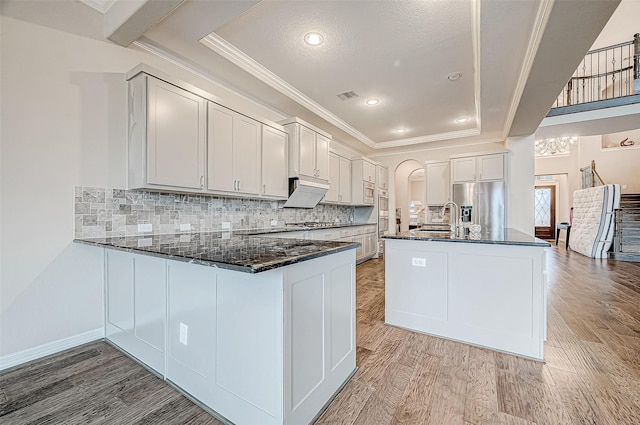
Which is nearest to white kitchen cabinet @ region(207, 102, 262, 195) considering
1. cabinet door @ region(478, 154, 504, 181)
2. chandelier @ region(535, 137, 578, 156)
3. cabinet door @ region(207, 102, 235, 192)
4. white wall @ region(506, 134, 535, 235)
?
cabinet door @ region(207, 102, 235, 192)

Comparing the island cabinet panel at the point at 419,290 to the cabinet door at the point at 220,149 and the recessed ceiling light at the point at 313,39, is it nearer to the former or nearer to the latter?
the cabinet door at the point at 220,149

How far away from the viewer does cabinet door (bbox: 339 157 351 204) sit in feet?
18.2

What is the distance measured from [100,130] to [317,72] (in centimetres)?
236

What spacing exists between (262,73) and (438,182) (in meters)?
4.56

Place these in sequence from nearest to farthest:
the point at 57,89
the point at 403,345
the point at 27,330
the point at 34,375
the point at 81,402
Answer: the point at 81,402, the point at 34,375, the point at 27,330, the point at 57,89, the point at 403,345

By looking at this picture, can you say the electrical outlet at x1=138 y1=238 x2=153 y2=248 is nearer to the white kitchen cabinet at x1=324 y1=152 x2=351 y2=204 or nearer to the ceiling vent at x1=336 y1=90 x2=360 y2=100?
the ceiling vent at x1=336 y1=90 x2=360 y2=100

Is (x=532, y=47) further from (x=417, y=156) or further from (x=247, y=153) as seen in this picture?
(x=417, y=156)

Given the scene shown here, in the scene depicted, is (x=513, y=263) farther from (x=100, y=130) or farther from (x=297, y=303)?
(x=100, y=130)

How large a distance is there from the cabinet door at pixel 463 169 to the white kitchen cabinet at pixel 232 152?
166 inches

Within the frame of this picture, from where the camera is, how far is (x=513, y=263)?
213 centimetres

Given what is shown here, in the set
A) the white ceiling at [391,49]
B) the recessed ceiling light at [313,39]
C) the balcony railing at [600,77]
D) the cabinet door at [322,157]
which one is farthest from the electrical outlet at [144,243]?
the balcony railing at [600,77]

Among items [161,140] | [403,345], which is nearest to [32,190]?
[161,140]

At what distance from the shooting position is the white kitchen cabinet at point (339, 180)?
5195 millimetres

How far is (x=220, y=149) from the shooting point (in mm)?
2895
